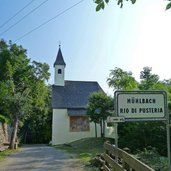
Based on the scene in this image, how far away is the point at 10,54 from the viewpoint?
2886cm

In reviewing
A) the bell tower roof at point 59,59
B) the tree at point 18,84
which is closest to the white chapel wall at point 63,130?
the tree at point 18,84

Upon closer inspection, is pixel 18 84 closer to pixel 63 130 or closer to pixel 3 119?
pixel 3 119

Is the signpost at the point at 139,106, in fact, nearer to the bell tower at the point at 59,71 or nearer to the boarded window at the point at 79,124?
the boarded window at the point at 79,124

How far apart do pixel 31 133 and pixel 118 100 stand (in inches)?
Answer: 1427

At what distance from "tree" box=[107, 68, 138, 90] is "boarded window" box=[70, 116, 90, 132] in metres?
8.29

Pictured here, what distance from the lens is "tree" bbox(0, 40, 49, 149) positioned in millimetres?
25750

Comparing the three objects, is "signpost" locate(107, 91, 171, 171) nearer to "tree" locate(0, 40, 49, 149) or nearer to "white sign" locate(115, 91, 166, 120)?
"white sign" locate(115, 91, 166, 120)

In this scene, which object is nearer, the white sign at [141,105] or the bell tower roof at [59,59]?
the white sign at [141,105]

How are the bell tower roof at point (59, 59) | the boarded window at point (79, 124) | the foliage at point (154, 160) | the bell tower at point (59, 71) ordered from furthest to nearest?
the bell tower roof at point (59, 59) < the bell tower at point (59, 71) < the boarded window at point (79, 124) < the foliage at point (154, 160)

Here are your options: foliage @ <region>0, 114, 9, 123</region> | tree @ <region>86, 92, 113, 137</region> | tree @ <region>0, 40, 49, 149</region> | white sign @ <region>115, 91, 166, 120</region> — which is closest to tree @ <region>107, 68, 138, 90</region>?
tree @ <region>86, 92, 113, 137</region>

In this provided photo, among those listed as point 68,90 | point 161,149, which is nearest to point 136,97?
point 161,149

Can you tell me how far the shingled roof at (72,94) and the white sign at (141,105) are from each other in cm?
2954

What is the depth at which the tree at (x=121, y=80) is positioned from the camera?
82.0 feet

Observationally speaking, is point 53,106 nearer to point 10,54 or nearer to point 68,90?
point 68,90
